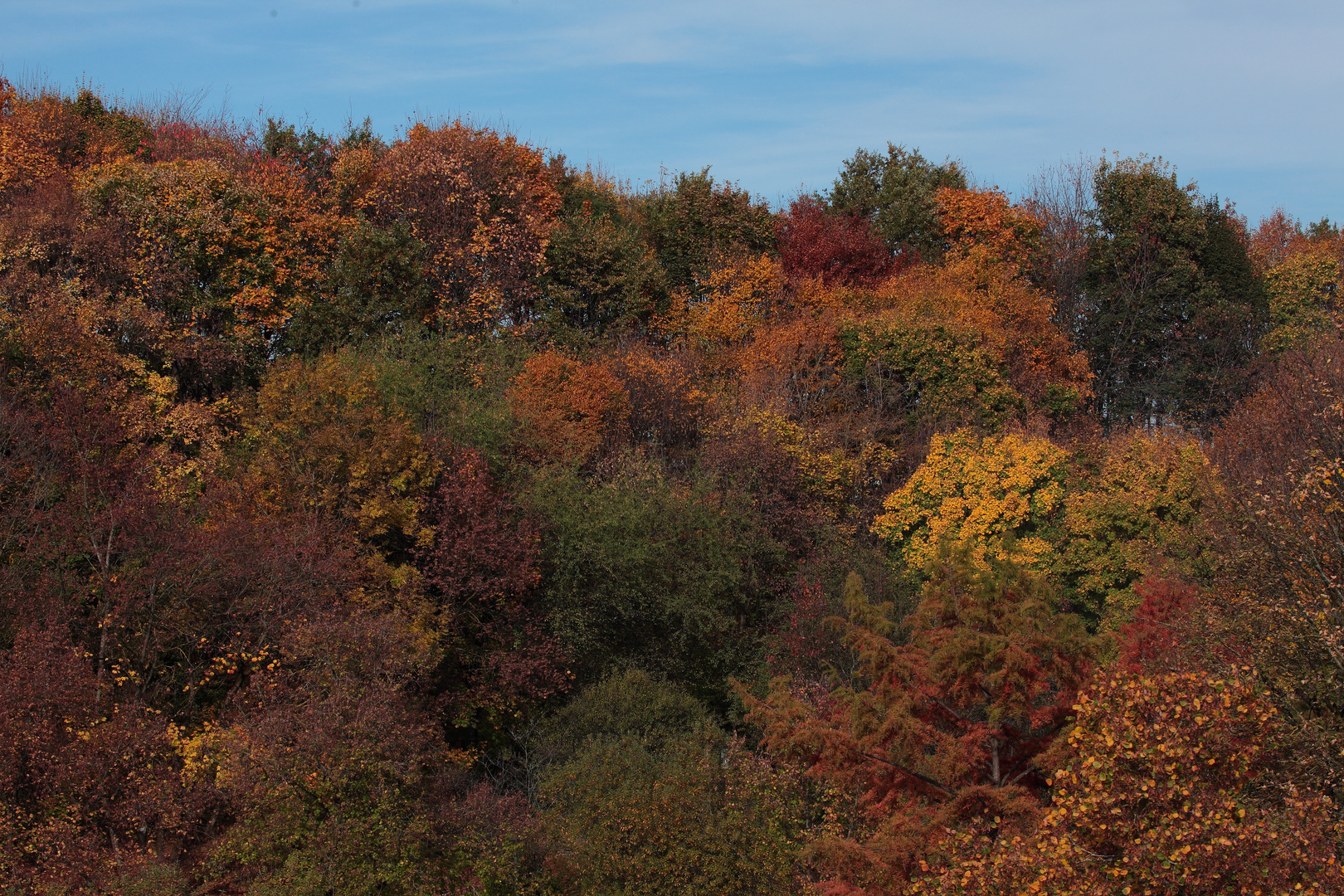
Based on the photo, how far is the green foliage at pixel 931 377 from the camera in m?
43.8

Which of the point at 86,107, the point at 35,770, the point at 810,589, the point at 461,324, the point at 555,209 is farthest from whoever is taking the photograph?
the point at 555,209

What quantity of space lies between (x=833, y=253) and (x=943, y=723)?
37564 mm

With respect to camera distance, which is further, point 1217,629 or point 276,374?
point 276,374

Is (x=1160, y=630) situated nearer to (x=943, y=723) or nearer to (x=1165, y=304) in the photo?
(x=943, y=723)

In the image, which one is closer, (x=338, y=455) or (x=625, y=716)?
(x=625, y=716)

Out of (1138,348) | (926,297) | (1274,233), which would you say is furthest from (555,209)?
(1274,233)

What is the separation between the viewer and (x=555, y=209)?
167 feet

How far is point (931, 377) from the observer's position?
4419cm

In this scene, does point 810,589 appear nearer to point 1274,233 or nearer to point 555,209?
point 555,209

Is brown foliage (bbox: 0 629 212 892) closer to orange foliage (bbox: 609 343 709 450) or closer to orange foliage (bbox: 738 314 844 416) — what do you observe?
orange foliage (bbox: 609 343 709 450)

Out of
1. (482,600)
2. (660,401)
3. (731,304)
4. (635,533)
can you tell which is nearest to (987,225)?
(731,304)

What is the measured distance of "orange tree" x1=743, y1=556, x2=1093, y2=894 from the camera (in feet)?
58.1

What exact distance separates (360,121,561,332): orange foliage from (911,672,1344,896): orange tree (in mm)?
30572

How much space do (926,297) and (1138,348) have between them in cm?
1488
